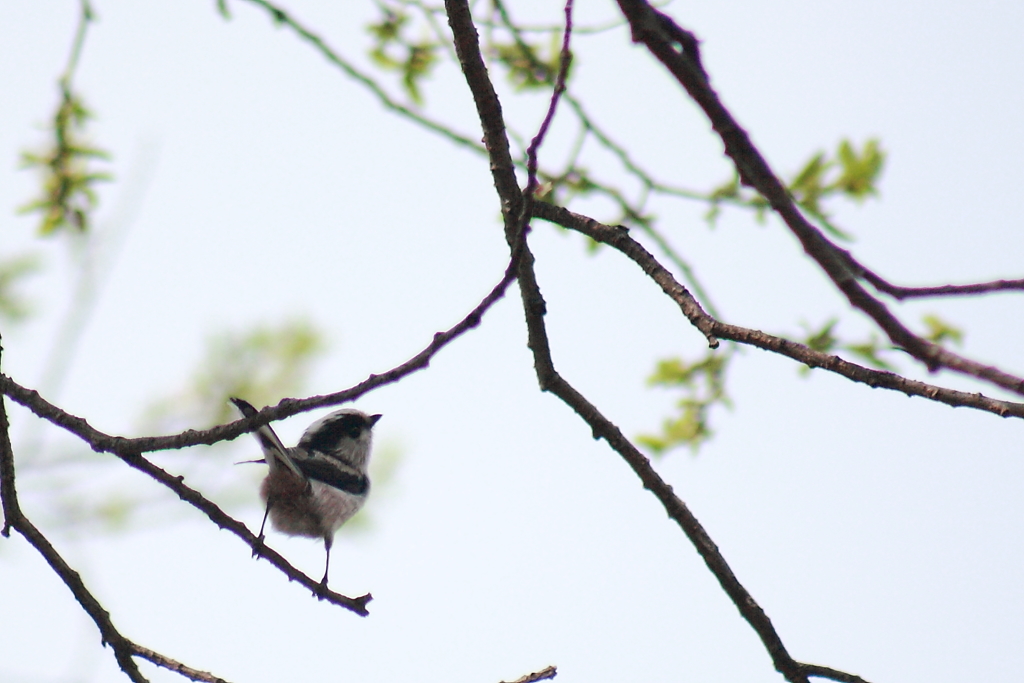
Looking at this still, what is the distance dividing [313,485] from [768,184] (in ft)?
14.3

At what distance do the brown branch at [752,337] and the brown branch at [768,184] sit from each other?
419mm

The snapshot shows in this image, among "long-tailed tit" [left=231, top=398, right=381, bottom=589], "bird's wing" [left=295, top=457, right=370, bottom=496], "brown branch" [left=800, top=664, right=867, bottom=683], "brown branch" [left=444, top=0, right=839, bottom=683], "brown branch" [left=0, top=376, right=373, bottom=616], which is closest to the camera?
"brown branch" [left=800, top=664, right=867, bottom=683]

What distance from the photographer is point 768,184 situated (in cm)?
158

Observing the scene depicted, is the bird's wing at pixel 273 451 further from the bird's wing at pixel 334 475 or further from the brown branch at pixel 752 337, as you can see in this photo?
the brown branch at pixel 752 337

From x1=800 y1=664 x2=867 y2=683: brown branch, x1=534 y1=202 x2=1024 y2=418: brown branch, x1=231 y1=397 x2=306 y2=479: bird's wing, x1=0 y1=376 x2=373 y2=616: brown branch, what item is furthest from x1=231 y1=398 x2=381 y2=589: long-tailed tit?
x1=800 y1=664 x2=867 y2=683: brown branch

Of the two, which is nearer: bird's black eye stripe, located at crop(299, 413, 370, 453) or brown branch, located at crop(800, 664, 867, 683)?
brown branch, located at crop(800, 664, 867, 683)

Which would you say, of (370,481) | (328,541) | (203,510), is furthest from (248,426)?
(370,481)

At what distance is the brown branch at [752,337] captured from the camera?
79.0 inches

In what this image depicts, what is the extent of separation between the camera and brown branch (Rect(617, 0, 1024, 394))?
1551mm

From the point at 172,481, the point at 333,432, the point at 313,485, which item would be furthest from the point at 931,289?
the point at 333,432

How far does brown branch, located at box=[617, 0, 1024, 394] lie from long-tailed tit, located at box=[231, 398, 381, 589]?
126 inches

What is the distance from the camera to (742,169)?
5.43 feet

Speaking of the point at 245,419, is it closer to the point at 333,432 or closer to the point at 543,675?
the point at 543,675

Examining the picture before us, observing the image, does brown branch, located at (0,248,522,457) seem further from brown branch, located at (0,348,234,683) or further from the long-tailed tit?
the long-tailed tit
